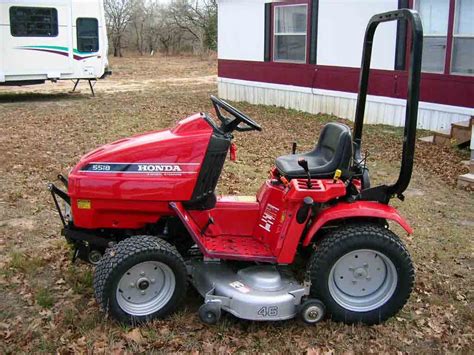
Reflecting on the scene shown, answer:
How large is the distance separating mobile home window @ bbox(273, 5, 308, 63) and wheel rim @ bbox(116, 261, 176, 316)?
9639 millimetres

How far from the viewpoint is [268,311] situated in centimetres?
332

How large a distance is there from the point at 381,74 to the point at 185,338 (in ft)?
27.8

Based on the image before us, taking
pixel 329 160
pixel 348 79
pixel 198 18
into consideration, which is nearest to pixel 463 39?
pixel 348 79

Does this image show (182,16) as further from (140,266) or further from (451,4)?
(140,266)

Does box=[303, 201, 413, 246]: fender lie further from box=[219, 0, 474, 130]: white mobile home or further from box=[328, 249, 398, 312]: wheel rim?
box=[219, 0, 474, 130]: white mobile home

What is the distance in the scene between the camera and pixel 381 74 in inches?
421

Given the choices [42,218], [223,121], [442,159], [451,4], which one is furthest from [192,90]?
[223,121]

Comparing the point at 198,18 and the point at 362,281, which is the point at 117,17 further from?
the point at 362,281

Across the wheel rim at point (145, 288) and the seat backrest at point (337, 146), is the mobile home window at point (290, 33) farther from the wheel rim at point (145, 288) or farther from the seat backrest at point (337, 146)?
the wheel rim at point (145, 288)

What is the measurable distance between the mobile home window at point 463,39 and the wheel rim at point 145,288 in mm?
7735

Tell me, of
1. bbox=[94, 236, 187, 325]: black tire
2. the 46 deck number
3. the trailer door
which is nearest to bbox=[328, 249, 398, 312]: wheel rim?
the 46 deck number

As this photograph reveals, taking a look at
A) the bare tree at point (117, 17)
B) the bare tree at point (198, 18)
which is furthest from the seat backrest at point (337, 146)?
the bare tree at point (117, 17)

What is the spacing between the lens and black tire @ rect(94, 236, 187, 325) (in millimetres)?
3311

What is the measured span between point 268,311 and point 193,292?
2.52 ft
